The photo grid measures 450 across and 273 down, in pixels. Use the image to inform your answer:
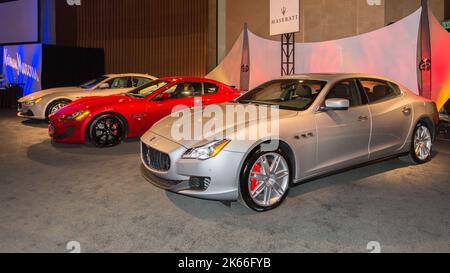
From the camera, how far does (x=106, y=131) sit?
687cm

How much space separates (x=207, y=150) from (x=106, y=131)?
3.79 metres

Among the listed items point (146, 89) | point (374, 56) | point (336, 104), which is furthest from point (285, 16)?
point (336, 104)

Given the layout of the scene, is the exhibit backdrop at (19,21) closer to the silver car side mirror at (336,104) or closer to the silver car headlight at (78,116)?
the silver car headlight at (78,116)

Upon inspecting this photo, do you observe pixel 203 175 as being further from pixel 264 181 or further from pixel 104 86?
pixel 104 86

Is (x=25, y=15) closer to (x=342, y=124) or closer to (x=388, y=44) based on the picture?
(x=388, y=44)

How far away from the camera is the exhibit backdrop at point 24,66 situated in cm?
1535

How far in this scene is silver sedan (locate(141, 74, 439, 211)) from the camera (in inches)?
141

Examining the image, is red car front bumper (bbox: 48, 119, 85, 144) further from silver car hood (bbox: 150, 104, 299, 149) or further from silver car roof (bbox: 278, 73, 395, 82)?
silver car roof (bbox: 278, 73, 395, 82)

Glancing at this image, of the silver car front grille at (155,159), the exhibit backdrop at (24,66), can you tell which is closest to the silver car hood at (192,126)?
the silver car front grille at (155,159)

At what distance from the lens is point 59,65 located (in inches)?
627

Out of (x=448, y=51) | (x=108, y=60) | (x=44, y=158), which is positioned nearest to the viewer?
(x=44, y=158)

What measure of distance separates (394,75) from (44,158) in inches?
290

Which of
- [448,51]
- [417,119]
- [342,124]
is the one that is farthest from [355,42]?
[342,124]

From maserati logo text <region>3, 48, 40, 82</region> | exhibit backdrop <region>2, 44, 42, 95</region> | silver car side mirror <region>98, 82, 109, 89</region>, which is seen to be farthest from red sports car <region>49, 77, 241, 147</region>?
maserati logo text <region>3, 48, 40, 82</region>
